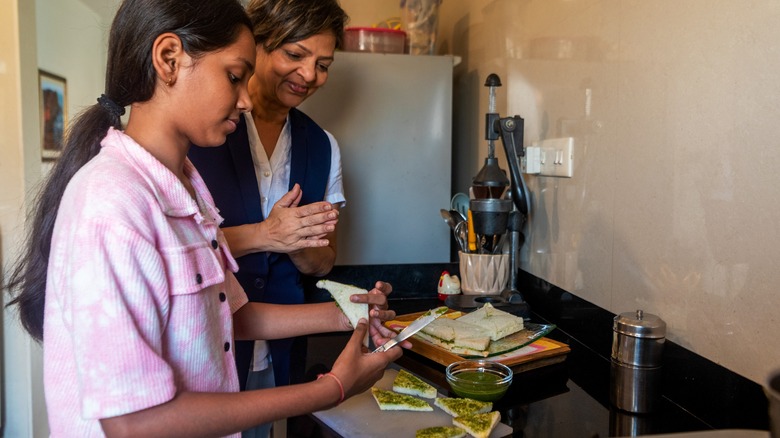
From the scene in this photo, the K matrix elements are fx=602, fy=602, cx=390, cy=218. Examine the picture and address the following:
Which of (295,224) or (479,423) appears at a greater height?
(295,224)

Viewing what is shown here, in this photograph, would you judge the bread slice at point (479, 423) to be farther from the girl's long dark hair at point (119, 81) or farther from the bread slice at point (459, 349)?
the girl's long dark hair at point (119, 81)

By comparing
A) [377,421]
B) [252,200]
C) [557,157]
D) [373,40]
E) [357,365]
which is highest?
[373,40]

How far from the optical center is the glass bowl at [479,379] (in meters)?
1.01

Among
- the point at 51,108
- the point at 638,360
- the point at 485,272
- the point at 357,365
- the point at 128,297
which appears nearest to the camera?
the point at 128,297

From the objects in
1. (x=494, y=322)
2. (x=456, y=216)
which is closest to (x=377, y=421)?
(x=494, y=322)

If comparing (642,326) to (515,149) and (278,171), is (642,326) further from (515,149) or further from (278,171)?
(278,171)

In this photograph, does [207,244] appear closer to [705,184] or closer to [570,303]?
[705,184]

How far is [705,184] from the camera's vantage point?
957 millimetres

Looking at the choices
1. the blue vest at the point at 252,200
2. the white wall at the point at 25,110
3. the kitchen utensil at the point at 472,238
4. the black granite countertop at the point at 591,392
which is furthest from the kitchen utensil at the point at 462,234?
the white wall at the point at 25,110

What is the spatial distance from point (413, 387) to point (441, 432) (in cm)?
16

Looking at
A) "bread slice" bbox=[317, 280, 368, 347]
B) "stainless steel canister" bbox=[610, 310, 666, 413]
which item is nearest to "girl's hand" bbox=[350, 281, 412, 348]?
"bread slice" bbox=[317, 280, 368, 347]

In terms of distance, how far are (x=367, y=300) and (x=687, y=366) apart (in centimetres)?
55

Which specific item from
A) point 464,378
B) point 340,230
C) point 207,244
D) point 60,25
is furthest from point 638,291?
point 60,25

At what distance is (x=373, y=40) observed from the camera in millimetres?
2082
